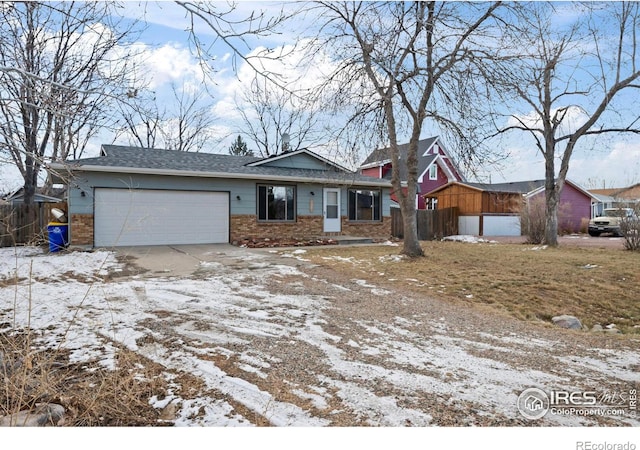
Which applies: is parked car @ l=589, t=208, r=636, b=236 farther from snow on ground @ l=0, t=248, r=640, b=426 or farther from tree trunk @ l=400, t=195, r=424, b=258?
snow on ground @ l=0, t=248, r=640, b=426

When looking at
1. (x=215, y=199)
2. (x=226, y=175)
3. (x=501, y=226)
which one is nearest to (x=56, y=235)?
(x=215, y=199)

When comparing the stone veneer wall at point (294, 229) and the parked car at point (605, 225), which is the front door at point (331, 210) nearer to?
the stone veneer wall at point (294, 229)

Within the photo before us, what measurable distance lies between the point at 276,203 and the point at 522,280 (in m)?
8.92

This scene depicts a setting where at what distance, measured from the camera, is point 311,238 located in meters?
13.9

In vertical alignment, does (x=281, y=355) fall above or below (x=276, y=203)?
below

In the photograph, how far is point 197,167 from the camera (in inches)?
488

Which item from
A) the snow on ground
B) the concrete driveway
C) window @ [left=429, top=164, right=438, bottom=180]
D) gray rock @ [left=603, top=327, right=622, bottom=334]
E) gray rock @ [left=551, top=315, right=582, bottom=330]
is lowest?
gray rock @ [left=603, top=327, right=622, bottom=334]

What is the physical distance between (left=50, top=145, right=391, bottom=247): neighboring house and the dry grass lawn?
3901 mm

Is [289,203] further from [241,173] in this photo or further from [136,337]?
[136,337]

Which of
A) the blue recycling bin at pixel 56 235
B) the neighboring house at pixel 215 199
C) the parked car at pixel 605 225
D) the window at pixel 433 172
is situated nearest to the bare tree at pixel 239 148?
the window at pixel 433 172

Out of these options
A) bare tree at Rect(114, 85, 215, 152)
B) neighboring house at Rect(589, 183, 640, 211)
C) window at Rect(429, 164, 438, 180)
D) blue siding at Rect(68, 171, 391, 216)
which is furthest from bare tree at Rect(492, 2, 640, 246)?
bare tree at Rect(114, 85, 215, 152)

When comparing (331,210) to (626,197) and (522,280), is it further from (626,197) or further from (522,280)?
(626,197)

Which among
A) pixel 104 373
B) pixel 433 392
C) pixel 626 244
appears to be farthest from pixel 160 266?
pixel 626 244

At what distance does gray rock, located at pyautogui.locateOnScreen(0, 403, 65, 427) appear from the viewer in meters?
2.06
